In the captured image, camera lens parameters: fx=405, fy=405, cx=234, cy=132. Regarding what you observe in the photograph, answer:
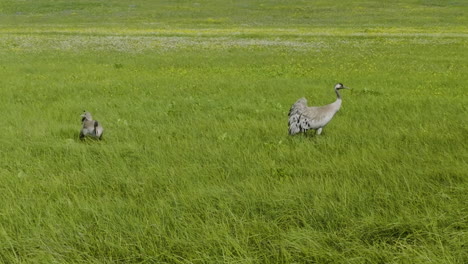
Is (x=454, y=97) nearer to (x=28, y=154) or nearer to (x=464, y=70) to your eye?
(x=464, y=70)

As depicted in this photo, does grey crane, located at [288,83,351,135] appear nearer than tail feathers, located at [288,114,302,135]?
Yes

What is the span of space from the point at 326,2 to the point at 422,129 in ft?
372

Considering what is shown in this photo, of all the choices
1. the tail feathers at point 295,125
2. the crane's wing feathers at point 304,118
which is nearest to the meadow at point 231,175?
the tail feathers at point 295,125

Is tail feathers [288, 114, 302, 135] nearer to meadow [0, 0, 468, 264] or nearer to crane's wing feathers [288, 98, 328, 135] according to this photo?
crane's wing feathers [288, 98, 328, 135]

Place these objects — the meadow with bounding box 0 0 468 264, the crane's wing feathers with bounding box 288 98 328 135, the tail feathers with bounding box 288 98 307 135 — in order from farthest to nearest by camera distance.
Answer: the tail feathers with bounding box 288 98 307 135 < the crane's wing feathers with bounding box 288 98 328 135 < the meadow with bounding box 0 0 468 264

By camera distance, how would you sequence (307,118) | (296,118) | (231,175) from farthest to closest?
1. (296,118)
2. (307,118)
3. (231,175)

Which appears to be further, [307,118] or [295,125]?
[295,125]

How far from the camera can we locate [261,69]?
2012cm

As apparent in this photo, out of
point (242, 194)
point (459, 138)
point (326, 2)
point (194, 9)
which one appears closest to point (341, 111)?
point (459, 138)

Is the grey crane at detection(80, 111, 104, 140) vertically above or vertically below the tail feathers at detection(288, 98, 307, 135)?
below

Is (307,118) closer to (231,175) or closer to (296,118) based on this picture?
(296,118)

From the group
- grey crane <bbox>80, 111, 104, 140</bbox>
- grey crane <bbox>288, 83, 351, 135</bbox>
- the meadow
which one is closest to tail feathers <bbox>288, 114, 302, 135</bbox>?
grey crane <bbox>288, 83, 351, 135</bbox>

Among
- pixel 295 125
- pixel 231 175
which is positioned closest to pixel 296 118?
pixel 295 125

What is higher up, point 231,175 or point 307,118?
point 307,118
